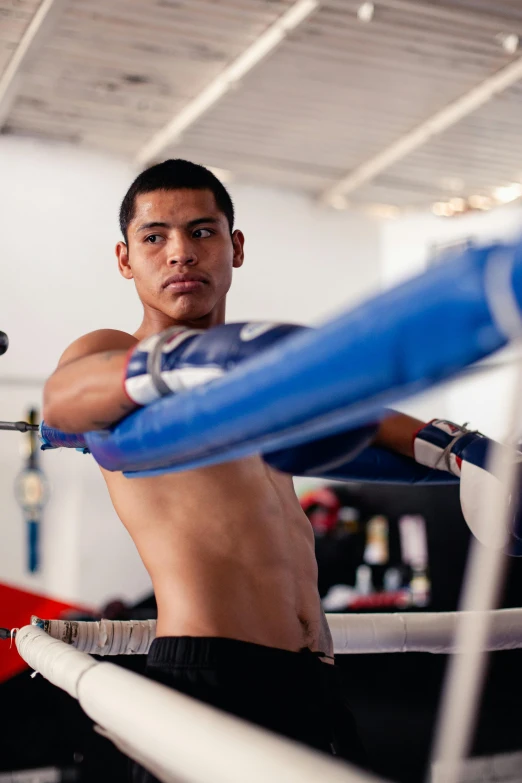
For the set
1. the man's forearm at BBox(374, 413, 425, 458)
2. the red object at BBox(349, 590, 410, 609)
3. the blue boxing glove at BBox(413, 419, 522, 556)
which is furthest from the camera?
the red object at BBox(349, 590, 410, 609)

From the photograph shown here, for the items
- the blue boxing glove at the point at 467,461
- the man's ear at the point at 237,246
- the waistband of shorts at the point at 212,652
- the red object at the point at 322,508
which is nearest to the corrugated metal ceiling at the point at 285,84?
the red object at the point at 322,508

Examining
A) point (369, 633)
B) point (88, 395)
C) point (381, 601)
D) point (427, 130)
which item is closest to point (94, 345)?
A: point (88, 395)

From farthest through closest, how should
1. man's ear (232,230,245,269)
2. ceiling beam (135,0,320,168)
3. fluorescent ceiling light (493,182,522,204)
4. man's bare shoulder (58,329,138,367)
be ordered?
fluorescent ceiling light (493,182,522,204), ceiling beam (135,0,320,168), man's ear (232,230,245,269), man's bare shoulder (58,329,138,367)

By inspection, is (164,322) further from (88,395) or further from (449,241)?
(449,241)

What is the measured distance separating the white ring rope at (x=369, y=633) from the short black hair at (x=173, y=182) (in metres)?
0.83

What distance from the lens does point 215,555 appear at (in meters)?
1.27

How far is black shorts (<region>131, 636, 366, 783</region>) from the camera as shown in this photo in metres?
1.24

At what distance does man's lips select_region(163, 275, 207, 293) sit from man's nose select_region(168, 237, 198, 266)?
2 cm

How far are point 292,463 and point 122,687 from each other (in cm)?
30

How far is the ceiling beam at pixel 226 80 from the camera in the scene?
455cm

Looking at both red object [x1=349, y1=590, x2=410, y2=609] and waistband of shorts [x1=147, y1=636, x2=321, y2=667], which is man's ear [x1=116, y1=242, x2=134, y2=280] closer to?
waistband of shorts [x1=147, y1=636, x2=321, y2=667]

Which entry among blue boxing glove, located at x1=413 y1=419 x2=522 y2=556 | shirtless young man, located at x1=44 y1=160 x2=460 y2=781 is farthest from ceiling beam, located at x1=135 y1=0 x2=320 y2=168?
blue boxing glove, located at x1=413 y1=419 x2=522 y2=556

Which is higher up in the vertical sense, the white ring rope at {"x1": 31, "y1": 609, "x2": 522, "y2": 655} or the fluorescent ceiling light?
the fluorescent ceiling light

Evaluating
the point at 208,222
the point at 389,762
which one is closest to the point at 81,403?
the point at 208,222
